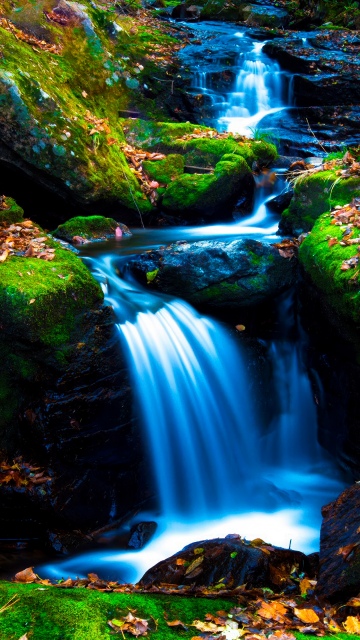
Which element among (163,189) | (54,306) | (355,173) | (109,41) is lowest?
(54,306)

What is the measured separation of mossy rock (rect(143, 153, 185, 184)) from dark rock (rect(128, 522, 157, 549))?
19.8 feet

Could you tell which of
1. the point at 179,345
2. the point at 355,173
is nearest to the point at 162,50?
the point at 355,173

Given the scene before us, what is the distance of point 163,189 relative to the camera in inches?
358

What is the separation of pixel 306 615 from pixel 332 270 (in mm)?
3391

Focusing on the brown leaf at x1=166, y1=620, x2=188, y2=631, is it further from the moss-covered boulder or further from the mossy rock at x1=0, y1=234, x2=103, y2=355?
the moss-covered boulder

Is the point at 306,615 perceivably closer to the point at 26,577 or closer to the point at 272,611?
the point at 272,611

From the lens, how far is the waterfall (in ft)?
17.3

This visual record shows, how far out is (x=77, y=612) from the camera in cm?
209

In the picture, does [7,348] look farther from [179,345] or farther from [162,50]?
[162,50]

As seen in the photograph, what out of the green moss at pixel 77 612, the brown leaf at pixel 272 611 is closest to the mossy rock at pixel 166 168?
the brown leaf at pixel 272 611

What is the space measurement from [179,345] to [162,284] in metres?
0.96

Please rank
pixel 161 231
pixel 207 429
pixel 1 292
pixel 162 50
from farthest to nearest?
pixel 162 50
pixel 161 231
pixel 207 429
pixel 1 292

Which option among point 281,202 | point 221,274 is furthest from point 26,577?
point 281,202

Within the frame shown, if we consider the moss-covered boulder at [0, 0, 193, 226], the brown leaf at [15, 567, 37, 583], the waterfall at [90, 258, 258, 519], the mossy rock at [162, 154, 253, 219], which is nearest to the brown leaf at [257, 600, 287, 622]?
the brown leaf at [15, 567, 37, 583]
